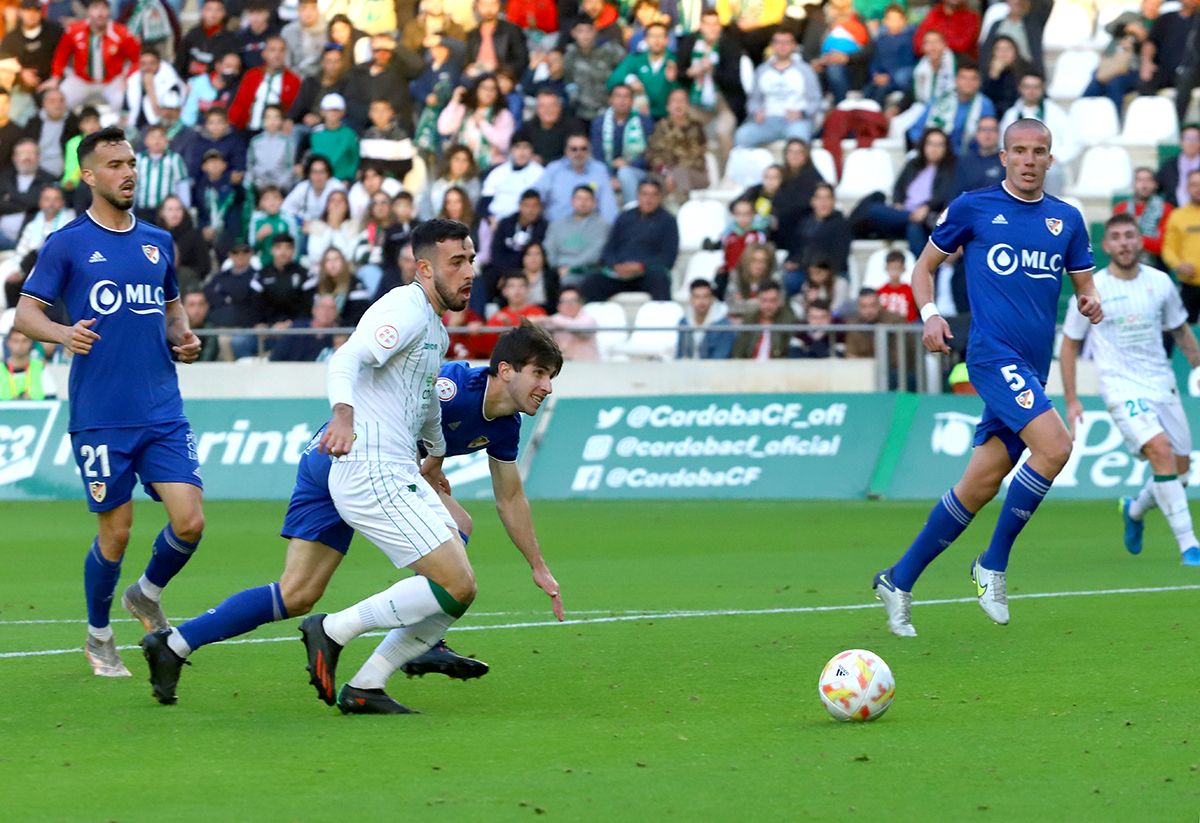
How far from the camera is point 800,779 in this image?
20.7 ft

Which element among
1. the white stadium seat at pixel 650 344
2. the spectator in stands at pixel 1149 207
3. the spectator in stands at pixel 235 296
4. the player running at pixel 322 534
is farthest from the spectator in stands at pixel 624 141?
the player running at pixel 322 534

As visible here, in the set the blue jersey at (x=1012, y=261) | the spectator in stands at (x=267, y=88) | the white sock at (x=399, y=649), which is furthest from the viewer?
the spectator in stands at (x=267, y=88)

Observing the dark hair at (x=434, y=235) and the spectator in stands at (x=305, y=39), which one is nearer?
the dark hair at (x=434, y=235)

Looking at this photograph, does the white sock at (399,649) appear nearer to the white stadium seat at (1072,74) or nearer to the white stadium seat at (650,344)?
the white stadium seat at (650,344)

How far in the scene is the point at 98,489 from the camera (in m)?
8.84

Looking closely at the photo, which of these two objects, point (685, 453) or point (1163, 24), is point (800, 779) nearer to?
point (685, 453)

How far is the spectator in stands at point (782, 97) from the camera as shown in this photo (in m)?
23.6

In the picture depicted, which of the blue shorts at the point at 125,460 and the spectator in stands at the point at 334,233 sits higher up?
the blue shorts at the point at 125,460

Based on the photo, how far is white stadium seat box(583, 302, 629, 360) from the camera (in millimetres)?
20594

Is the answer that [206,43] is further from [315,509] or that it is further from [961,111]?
[315,509]

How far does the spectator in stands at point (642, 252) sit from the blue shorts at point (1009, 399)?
12007 millimetres

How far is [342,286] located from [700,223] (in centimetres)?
421

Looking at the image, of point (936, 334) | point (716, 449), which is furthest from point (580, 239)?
point (936, 334)

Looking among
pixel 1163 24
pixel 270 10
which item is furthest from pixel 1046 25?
pixel 270 10
